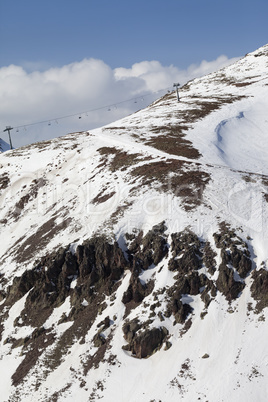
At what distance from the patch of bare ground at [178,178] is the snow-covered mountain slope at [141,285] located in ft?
0.49

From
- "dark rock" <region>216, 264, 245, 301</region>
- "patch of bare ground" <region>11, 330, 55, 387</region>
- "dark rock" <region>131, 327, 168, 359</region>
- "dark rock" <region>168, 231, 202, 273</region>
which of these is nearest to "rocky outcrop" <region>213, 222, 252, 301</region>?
"dark rock" <region>216, 264, 245, 301</region>

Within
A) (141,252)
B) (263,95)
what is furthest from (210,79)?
(141,252)

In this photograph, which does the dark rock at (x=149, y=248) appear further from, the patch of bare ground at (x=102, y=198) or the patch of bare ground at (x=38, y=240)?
the patch of bare ground at (x=38, y=240)

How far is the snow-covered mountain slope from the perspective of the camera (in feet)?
71.8

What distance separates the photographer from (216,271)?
26312 mm

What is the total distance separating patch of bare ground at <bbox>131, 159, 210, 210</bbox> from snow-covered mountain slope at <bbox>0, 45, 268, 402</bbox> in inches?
5.9

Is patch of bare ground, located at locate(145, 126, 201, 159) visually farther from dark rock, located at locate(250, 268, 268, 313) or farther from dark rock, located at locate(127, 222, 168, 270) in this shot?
dark rock, located at locate(250, 268, 268, 313)

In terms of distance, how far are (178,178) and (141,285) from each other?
13.8m

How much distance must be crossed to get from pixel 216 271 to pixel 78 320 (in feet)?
39.6

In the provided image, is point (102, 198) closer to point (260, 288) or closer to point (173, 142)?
point (173, 142)

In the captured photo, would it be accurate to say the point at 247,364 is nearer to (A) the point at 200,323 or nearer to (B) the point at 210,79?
(A) the point at 200,323

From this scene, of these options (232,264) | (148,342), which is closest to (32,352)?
(148,342)

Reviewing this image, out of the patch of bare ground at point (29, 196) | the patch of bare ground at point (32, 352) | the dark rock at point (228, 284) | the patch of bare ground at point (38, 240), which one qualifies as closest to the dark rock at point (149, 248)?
the dark rock at point (228, 284)

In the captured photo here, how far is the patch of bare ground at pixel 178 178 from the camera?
108 ft
